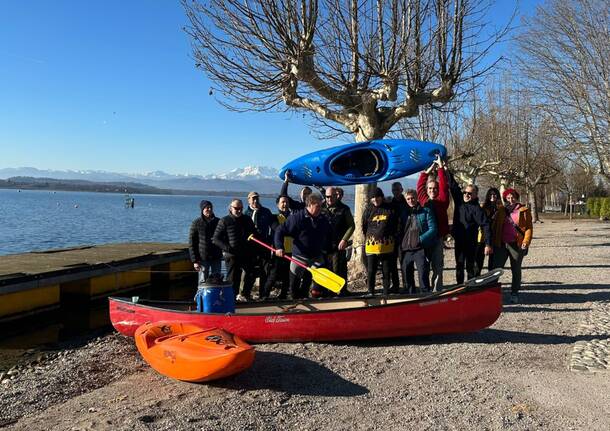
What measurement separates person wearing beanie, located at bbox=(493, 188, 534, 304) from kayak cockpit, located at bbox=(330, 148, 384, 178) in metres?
2.58

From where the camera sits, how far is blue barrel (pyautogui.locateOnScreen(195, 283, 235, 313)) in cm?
698

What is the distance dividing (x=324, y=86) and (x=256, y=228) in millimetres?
3342

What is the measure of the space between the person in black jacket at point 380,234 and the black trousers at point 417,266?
384 mm

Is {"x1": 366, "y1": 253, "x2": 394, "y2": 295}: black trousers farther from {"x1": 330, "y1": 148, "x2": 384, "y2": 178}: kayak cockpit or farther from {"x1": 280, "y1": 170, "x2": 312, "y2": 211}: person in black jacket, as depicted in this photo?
{"x1": 330, "y1": 148, "x2": 384, "y2": 178}: kayak cockpit

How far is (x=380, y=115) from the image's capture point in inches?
444

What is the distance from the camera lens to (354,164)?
418 inches

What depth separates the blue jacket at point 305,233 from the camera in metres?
7.67

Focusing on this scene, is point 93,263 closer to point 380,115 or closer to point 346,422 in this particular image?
point 380,115

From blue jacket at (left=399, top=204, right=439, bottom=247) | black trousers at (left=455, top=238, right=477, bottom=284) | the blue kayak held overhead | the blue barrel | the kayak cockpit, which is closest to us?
the blue barrel

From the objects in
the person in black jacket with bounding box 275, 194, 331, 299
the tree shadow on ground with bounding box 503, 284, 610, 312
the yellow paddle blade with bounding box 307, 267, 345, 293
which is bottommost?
the tree shadow on ground with bounding box 503, 284, 610, 312

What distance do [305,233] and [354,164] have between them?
10.9 ft

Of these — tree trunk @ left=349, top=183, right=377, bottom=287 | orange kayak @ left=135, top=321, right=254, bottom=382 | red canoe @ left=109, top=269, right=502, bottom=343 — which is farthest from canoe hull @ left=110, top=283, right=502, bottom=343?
tree trunk @ left=349, top=183, right=377, bottom=287

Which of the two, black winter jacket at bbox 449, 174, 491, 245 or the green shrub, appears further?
the green shrub

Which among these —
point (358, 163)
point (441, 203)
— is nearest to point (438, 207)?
point (441, 203)
